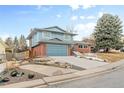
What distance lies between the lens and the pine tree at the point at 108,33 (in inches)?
446

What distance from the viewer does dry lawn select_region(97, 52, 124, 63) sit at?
11.6 meters

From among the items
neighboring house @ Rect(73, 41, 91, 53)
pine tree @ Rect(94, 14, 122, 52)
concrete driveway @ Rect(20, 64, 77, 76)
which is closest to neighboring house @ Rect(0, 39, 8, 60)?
concrete driveway @ Rect(20, 64, 77, 76)

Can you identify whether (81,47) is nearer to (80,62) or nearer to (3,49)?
(80,62)

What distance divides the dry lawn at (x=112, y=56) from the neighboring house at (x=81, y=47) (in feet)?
2.01

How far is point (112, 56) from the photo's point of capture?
1176 cm

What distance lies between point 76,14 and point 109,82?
10.8 ft

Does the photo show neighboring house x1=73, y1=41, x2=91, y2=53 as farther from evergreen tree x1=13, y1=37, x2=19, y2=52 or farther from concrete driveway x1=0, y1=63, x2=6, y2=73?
concrete driveway x1=0, y1=63, x2=6, y2=73

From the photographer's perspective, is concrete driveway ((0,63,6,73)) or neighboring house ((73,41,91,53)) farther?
neighboring house ((73,41,91,53))

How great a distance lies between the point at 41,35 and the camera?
36.9 ft

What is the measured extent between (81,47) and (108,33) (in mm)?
1489

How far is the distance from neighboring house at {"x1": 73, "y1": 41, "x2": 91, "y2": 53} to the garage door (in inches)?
21.9

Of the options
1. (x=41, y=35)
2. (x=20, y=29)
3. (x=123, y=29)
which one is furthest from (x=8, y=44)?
(x=123, y=29)

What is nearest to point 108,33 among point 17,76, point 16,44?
point 16,44
